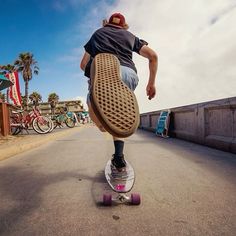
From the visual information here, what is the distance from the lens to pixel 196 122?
5.81 metres

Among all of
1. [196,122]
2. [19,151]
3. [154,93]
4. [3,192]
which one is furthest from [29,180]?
[196,122]

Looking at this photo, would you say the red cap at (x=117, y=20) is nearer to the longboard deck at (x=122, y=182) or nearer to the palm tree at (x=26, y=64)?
the longboard deck at (x=122, y=182)

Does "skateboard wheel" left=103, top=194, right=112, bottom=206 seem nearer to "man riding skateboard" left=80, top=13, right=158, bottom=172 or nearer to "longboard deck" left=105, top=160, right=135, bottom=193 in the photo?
"longboard deck" left=105, top=160, right=135, bottom=193

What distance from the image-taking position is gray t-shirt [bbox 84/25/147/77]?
2078 mm

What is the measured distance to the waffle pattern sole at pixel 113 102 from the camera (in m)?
1.39

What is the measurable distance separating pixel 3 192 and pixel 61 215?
93 centimetres

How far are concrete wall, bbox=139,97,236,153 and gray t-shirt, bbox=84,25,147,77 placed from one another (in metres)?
2.85

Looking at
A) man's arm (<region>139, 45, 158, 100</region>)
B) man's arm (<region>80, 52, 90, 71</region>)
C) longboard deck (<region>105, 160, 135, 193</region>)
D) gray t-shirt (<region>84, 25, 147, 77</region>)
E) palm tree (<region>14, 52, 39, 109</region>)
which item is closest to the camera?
longboard deck (<region>105, 160, 135, 193</region>)

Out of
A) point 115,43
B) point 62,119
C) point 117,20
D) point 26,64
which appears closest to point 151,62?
point 115,43

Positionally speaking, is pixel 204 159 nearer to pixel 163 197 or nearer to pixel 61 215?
pixel 163 197

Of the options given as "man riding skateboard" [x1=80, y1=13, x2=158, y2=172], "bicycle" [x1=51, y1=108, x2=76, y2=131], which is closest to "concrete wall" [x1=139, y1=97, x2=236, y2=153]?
"man riding skateboard" [x1=80, y1=13, x2=158, y2=172]

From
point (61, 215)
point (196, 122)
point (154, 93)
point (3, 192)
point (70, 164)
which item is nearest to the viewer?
point (61, 215)

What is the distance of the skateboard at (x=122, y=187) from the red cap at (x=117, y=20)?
1497 mm

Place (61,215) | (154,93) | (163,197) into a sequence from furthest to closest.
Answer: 1. (154,93)
2. (163,197)
3. (61,215)
